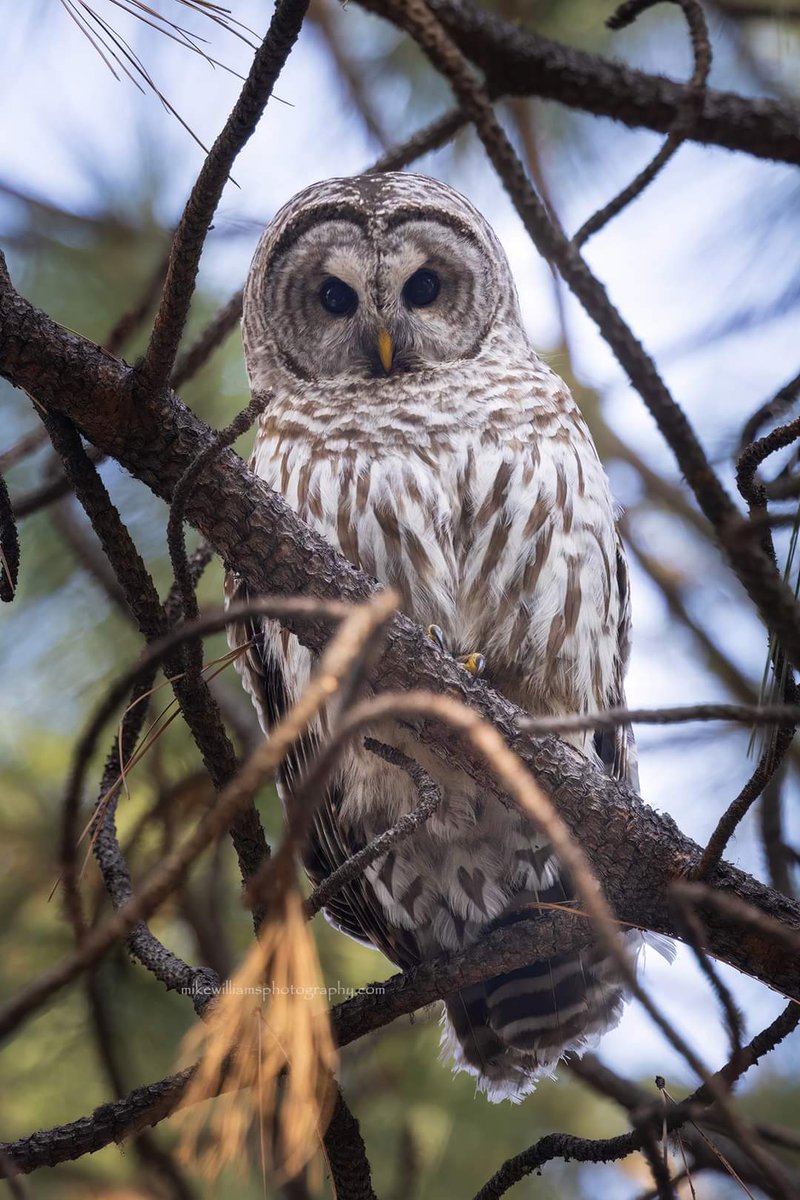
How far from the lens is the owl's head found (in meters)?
3.01

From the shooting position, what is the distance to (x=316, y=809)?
110 inches

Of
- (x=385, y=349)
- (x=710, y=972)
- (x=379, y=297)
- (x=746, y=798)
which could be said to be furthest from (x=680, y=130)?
(x=379, y=297)

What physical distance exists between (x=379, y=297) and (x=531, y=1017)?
1.78 metres

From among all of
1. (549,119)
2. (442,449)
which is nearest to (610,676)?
(442,449)

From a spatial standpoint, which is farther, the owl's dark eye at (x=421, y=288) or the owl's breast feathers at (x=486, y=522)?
the owl's dark eye at (x=421, y=288)

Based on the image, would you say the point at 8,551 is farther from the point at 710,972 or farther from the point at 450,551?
the point at 710,972

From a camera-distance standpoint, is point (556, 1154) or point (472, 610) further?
point (472, 610)

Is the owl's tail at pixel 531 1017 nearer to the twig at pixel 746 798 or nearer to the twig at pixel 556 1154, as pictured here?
the twig at pixel 556 1154

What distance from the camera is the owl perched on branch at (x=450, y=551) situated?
258 centimetres

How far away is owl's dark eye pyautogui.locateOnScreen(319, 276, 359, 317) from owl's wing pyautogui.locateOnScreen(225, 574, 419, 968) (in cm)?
81

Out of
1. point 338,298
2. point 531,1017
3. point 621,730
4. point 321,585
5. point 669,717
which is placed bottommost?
point 669,717

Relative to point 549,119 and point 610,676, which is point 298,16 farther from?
point 549,119

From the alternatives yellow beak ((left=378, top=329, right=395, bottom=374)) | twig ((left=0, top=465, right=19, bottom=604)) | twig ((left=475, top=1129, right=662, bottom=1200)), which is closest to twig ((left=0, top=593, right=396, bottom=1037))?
twig ((left=0, top=465, right=19, bottom=604))

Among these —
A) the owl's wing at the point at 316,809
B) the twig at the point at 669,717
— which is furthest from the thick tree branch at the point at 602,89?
the twig at the point at 669,717
